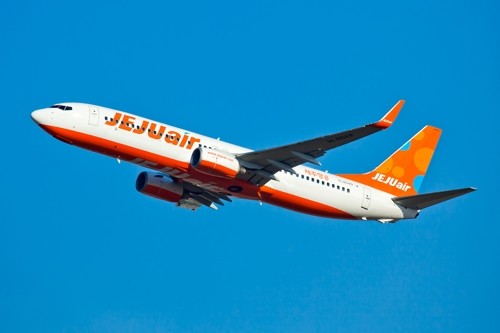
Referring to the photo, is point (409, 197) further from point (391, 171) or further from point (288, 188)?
point (288, 188)

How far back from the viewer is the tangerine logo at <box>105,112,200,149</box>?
63.6 metres

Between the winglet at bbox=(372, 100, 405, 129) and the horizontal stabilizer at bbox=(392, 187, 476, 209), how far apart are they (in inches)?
343

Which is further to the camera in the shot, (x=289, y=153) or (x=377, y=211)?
(x=377, y=211)

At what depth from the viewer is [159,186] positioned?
231ft

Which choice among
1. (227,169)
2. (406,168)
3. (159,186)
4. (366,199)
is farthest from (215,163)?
(406,168)

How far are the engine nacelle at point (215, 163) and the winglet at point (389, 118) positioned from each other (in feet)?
35.7

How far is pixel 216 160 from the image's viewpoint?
6322 centimetres

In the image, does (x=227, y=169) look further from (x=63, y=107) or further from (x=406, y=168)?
(x=406, y=168)

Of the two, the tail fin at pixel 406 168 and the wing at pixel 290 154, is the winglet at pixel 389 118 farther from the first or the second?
the tail fin at pixel 406 168

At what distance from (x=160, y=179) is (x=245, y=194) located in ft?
24.0

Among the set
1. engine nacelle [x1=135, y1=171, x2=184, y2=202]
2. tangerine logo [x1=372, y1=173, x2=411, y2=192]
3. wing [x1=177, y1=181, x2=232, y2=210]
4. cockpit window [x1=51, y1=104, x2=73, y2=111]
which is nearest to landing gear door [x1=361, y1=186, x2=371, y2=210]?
tangerine logo [x1=372, y1=173, x2=411, y2=192]

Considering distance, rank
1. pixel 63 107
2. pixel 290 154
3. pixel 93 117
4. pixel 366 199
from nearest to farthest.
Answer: pixel 93 117 < pixel 290 154 < pixel 63 107 < pixel 366 199

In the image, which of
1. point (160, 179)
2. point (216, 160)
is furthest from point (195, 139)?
point (160, 179)

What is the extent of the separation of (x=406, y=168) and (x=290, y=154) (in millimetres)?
13962
